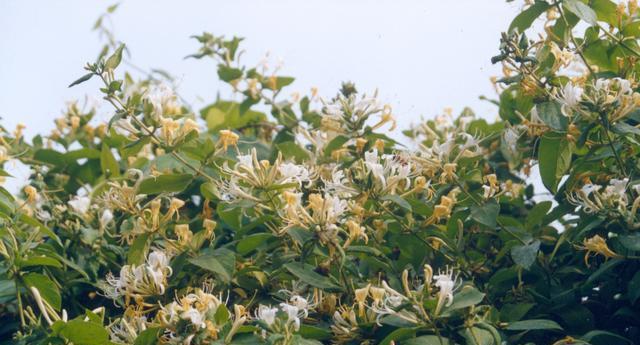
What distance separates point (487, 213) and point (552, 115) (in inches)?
10.9

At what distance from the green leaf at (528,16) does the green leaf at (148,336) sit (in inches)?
47.8

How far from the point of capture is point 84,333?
2141 millimetres

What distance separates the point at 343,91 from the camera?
278cm

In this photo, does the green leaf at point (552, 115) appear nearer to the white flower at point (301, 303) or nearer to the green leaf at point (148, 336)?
the white flower at point (301, 303)

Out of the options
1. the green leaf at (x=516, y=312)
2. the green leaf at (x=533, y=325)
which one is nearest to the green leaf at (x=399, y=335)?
the green leaf at (x=533, y=325)

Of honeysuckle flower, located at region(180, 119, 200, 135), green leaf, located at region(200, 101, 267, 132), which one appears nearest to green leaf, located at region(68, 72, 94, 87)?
honeysuckle flower, located at region(180, 119, 200, 135)

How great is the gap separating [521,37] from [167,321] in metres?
1.05

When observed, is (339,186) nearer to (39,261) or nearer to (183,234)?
(183,234)

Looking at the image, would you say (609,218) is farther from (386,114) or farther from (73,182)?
(73,182)

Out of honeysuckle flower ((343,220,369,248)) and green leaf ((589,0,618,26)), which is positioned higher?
green leaf ((589,0,618,26))

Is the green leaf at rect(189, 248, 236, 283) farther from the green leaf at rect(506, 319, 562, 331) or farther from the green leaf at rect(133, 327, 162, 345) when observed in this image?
the green leaf at rect(506, 319, 562, 331)

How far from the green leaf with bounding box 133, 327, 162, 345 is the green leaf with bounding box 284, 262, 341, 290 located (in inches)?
13.3

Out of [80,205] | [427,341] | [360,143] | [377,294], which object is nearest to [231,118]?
[80,205]

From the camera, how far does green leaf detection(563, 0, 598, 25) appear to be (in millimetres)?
2521
